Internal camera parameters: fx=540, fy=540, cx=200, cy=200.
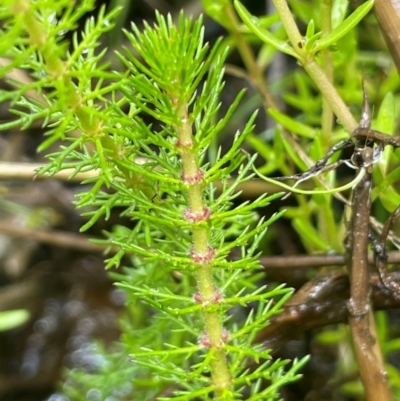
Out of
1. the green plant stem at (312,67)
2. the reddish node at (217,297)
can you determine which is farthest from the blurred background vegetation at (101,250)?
the reddish node at (217,297)

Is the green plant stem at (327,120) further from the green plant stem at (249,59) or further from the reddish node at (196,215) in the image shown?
the reddish node at (196,215)

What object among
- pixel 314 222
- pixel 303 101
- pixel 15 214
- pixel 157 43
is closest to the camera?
pixel 157 43

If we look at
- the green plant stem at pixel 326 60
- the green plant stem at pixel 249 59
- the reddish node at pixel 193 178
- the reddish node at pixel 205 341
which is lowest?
the reddish node at pixel 205 341

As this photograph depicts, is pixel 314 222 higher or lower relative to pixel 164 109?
higher

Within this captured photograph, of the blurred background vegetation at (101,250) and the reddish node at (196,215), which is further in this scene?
the blurred background vegetation at (101,250)

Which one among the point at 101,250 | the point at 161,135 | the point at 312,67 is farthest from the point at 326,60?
the point at 101,250

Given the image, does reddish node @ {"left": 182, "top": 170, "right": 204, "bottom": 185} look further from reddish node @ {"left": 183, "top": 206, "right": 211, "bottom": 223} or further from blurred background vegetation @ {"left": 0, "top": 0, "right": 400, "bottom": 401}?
blurred background vegetation @ {"left": 0, "top": 0, "right": 400, "bottom": 401}

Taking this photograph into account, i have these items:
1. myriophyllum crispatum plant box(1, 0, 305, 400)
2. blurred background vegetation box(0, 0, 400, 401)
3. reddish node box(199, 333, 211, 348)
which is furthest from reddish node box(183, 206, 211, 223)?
blurred background vegetation box(0, 0, 400, 401)

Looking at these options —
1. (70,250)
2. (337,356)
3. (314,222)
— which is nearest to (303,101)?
(314,222)

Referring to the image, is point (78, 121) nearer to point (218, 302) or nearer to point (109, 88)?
point (109, 88)
